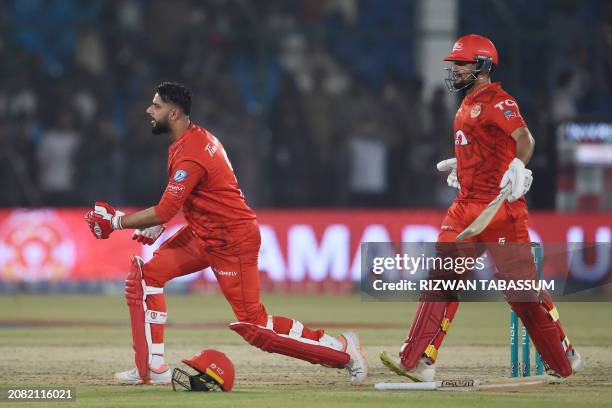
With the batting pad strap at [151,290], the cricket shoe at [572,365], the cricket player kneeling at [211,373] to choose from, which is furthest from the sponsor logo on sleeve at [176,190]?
the cricket shoe at [572,365]

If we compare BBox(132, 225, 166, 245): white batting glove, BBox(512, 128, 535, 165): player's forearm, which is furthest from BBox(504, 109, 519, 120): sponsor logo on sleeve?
BBox(132, 225, 166, 245): white batting glove

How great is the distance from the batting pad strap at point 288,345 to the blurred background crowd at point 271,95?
10.5 m

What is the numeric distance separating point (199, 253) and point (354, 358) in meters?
1.38

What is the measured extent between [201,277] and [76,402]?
11205 mm

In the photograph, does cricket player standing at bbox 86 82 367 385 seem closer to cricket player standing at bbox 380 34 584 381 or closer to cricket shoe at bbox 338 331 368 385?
cricket shoe at bbox 338 331 368 385

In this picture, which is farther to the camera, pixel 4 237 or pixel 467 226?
pixel 4 237

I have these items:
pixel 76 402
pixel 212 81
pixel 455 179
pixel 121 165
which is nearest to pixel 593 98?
pixel 212 81

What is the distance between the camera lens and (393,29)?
2223cm

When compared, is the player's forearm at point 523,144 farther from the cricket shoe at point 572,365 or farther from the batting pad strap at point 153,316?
the batting pad strap at point 153,316

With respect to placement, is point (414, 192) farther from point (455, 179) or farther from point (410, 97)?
point (455, 179)

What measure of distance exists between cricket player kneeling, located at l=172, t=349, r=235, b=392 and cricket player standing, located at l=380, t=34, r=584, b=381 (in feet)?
3.65

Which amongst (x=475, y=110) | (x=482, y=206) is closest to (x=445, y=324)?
(x=482, y=206)

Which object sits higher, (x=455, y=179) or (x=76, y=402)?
(x=455, y=179)

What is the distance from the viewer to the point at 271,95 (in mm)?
21844
